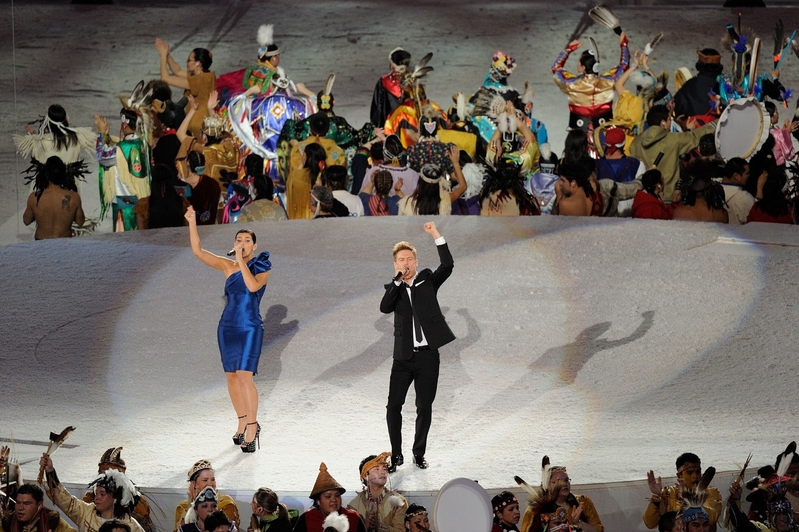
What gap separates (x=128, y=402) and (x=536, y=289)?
11.8 ft

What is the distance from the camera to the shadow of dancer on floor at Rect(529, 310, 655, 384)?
1091cm

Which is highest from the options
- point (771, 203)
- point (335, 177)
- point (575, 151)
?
point (575, 151)

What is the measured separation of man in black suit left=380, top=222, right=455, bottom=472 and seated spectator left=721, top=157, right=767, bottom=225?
4615mm

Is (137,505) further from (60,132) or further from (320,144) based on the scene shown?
(60,132)

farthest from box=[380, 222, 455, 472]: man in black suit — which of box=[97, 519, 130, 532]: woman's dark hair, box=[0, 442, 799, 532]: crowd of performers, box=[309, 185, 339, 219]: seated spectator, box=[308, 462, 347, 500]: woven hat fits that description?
box=[309, 185, 339, 219]: seated spectator

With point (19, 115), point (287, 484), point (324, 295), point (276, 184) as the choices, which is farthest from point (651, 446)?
point (19, 115)

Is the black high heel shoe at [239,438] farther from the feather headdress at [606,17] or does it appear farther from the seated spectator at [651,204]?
the feather headdress at [606,17]

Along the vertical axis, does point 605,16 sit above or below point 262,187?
above

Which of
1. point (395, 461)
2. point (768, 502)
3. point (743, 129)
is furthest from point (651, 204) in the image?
point (768, 502)

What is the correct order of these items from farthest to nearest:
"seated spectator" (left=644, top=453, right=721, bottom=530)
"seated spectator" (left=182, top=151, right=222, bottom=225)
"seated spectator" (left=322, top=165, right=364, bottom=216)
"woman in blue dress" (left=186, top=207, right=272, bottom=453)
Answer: "seated spectator" (left=182, top=151, right=222, bottom=225)
"seated spectator" (left=322, top=165, right=364, bottom=216)
"woman in blue dress" (left=186, top=207, right=272, bottom=453)
"seated spectator" (left=644, top=453, right=721, bottom=530)

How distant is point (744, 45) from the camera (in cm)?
1474

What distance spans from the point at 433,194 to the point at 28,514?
554 cm

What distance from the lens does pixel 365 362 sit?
11055 mm

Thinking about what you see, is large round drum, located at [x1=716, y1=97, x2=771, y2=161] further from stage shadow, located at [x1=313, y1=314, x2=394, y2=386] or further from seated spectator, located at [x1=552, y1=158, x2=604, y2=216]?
stage shadow, located at [x1=313, y1=314, x2=394, y2=386]
